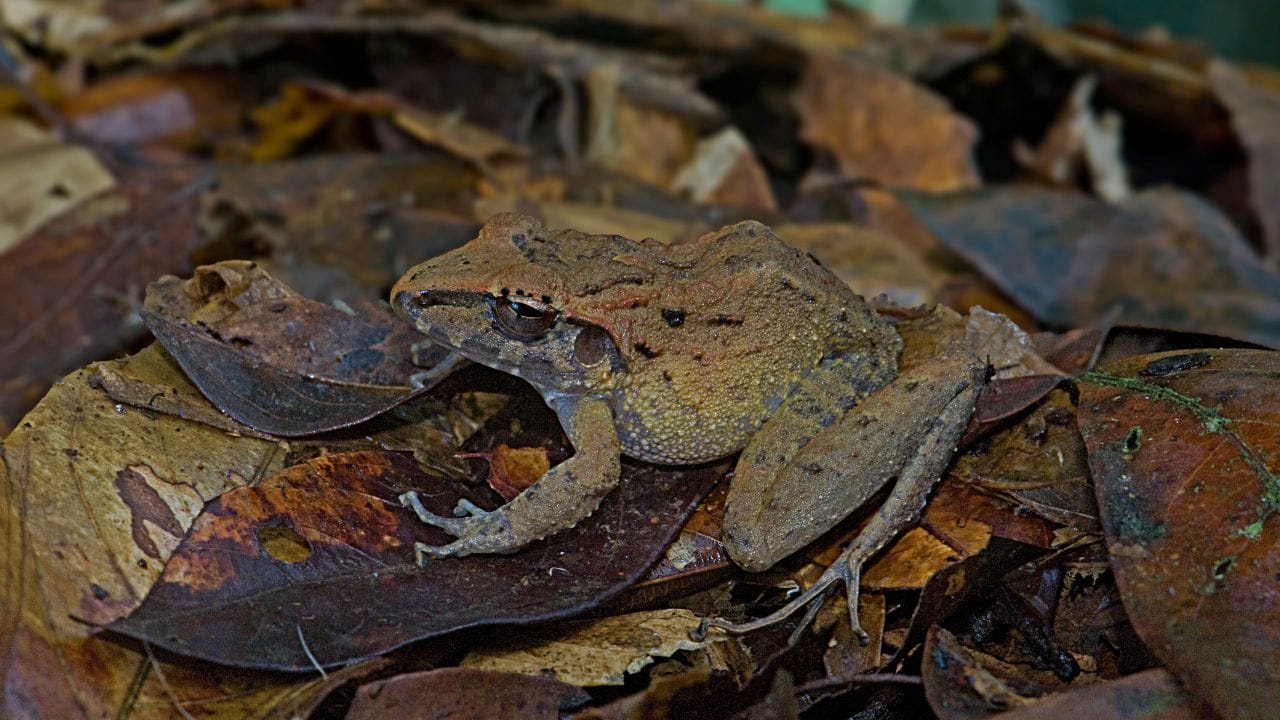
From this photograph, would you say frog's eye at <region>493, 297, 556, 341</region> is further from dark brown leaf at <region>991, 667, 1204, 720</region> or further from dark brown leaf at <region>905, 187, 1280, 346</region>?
dark brown leaf at <region>905, 187, 1280, 346</region>

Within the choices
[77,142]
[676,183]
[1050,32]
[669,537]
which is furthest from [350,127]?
[1050,32]

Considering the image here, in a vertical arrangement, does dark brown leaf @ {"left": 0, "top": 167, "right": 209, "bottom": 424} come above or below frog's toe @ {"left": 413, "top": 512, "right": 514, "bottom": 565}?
below

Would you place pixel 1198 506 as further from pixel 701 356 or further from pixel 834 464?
pixel 701 356

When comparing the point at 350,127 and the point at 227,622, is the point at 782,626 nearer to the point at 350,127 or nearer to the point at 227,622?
the point at 227,622

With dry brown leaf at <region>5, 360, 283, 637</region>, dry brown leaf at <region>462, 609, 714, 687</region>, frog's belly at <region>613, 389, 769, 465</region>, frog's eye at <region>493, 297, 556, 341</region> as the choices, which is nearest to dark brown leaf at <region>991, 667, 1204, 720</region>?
dry brown leaf at <region>462, 609, 714, 687</region>

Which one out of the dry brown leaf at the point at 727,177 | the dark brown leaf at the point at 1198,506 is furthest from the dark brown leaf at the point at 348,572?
the dry brown leaf at the point at 727,177

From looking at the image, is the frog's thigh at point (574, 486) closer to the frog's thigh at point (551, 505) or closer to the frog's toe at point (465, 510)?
the frog's thigh at point (551, 505)
